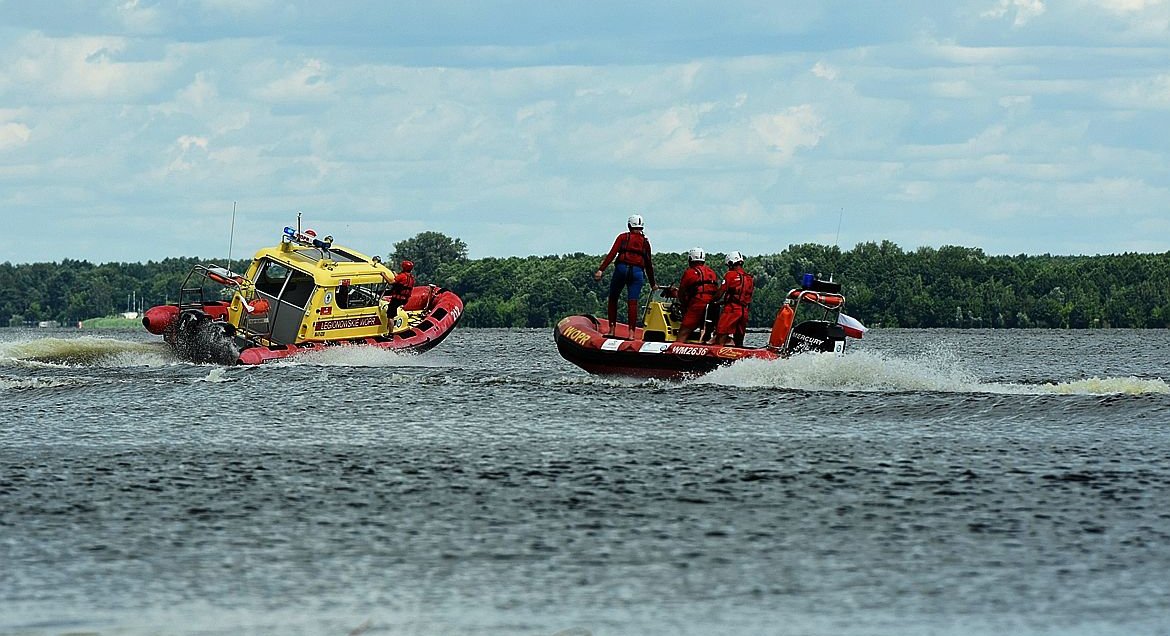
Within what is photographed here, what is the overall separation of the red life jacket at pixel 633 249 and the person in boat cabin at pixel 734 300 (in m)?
1.22

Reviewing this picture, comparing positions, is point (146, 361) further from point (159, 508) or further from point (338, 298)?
point (159, 508)

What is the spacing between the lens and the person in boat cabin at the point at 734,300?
22.3m

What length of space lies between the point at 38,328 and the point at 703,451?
11453cm

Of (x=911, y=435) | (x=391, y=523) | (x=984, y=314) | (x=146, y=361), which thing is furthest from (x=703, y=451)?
(x=984, y=314)

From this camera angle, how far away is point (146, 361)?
30984 mm

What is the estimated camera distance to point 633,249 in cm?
2309

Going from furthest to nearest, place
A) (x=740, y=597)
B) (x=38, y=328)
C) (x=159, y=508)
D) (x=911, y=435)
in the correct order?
(x=38, y=328) → (x=911, y=435) → (x=159, y=508) → (x=740, y=597)

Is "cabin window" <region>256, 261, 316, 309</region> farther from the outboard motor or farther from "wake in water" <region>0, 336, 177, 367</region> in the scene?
the outboard motor

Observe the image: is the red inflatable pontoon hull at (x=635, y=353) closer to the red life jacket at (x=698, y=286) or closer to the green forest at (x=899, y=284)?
the red life jacket at (x=698, y=286)

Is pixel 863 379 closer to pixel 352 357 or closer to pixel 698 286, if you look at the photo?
pixel 698 286

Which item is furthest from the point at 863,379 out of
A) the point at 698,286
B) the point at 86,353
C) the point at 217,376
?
the point at 86,353

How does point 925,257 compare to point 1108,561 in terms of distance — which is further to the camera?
point 925,257

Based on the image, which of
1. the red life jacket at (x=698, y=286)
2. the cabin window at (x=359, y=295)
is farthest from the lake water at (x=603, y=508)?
the cabin window at (x=359, y=295)

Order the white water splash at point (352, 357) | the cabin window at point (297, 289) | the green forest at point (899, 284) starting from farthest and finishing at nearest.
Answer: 1. the green forest at point (899, 284)
2. the cabin window at point (297, 289)
3. the white water splash at point (352, 357)
